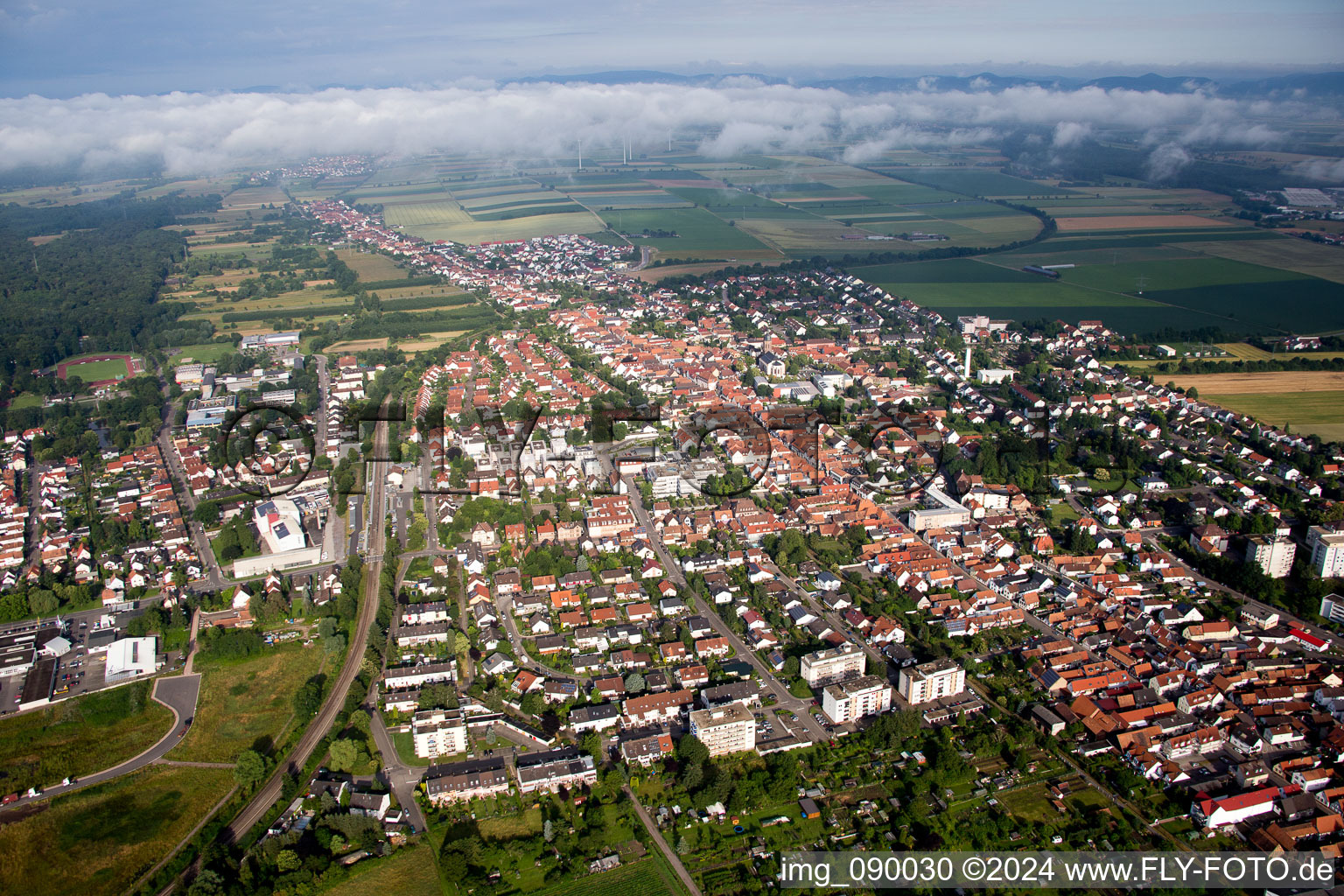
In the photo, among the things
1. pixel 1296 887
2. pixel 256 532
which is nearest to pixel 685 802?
pixel 1296 887

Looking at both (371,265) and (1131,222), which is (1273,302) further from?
(371,265)

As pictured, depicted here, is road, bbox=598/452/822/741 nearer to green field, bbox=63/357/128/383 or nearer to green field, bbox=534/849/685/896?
green field, bbox=534/849/685/896

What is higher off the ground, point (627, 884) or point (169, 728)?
point (169, 728)

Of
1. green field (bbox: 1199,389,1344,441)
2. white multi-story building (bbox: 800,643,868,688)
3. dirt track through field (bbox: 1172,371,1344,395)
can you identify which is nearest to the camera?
white multi-story building (bbox: 800,643,868,688)

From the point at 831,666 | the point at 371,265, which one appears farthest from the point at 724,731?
the point at 371,265

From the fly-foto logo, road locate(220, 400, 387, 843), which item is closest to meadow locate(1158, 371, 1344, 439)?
the fly-foto logo

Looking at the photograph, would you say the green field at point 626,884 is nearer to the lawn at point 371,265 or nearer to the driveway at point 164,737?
the driveway at point 164,737

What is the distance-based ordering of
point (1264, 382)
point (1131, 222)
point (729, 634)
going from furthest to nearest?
point (1131, 222) → point (1264, 382) → point (729, 634)

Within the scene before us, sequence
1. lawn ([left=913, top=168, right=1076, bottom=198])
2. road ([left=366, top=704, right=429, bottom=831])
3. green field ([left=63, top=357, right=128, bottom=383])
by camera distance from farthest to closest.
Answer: lawn ([left=913, top=168, right=1076, bottom=198])
green field ([left=63, top=357, right=128, bottom=383])
road ([left=366, top=704, right=429, bottom=831])
